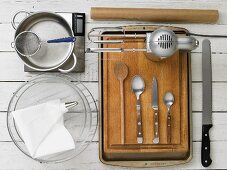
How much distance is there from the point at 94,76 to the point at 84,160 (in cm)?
19

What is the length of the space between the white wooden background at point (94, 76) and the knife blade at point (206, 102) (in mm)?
13

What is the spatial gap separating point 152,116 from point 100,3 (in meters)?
0.29

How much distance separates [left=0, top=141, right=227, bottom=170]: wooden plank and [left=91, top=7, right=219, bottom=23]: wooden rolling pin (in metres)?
0.29

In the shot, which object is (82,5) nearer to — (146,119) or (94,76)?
(94,76)

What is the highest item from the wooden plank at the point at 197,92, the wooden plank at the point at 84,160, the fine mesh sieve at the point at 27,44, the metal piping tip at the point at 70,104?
the fine mesh sieve at the point at 27,44

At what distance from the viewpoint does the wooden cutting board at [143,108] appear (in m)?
0.93

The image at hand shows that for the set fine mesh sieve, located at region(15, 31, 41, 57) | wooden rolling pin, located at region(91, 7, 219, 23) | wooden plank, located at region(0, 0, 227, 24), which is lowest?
fine mesh sieve, located at region(15, 31, 41, 57)

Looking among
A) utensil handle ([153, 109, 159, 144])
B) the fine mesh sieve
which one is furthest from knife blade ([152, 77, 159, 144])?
the fine mesh sieve

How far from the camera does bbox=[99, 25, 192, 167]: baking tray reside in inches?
36.4

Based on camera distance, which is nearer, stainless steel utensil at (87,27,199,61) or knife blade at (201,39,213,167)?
stainless steel utensil at (87,27,199,61)

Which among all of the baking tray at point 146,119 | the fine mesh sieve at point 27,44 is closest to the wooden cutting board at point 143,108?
the baking tray at point 146,119

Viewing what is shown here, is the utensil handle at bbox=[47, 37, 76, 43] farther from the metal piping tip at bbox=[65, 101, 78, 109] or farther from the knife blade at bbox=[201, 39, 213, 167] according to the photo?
the knife blade at bbox=[201, 39, 213, 167]

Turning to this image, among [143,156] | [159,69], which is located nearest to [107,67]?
[159,69]

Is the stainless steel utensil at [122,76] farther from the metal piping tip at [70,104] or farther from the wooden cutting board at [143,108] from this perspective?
the metal piping tip at [70,104]
